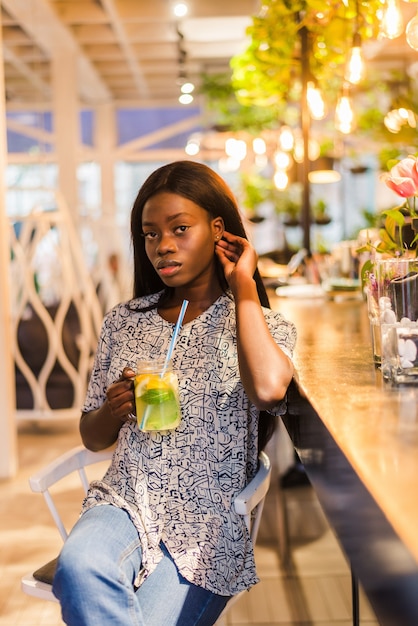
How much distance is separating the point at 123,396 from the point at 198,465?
0.69 feet

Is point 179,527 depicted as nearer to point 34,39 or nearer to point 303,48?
point 303,48

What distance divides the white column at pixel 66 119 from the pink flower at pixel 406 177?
656 cm

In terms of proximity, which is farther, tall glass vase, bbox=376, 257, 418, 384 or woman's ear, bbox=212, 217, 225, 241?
woman's ear, bbox=212, 217, 225, 241

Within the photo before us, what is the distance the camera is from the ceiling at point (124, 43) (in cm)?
764

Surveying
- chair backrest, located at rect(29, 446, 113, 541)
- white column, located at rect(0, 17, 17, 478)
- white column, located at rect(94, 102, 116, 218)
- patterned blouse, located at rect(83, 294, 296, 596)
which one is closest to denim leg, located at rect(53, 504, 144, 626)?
patterned blouse, located at rect(83, 294, 296, 596)

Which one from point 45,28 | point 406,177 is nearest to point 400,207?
point 406,177

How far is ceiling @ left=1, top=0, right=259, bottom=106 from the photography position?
7.63 meters

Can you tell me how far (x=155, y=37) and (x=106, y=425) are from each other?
752cm

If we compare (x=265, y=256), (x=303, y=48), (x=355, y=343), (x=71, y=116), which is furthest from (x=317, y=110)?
(x=71, y=116)

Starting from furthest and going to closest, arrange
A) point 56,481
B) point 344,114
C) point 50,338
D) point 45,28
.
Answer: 1. point 45,28
2. point 50,338
3. point 344,114
4. point 56,481

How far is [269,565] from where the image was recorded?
293cm

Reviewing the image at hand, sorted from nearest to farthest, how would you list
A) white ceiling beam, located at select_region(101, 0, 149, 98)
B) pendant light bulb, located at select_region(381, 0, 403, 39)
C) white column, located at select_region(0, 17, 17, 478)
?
Result: pendant light bulb, located at select_region(381, 0, 403, 39) → white column, located at select_region(0, 17, 17, 478) → white ceiling beam, located at select_region(101, 0, 149, 98)

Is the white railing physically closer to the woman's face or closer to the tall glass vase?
the woman's face

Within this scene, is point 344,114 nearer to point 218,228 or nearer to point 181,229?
point 218,228
